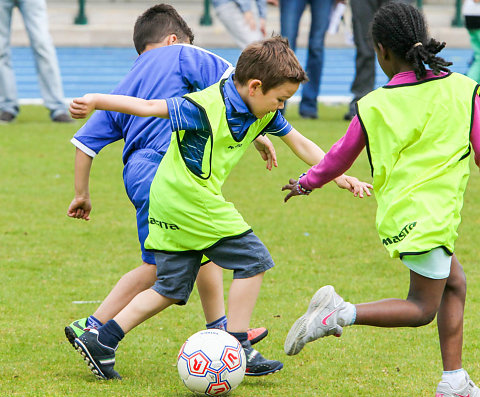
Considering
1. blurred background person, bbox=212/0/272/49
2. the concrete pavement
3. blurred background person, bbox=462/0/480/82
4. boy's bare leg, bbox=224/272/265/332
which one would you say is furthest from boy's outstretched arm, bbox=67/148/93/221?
the concrete pavement

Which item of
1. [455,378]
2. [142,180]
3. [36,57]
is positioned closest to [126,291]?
[142,180]

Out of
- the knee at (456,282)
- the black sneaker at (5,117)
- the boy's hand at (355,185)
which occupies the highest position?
the boy's hand at (355,185)

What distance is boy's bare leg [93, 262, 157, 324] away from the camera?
395 cm

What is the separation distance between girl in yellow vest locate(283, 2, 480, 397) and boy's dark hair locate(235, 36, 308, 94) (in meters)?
0.34

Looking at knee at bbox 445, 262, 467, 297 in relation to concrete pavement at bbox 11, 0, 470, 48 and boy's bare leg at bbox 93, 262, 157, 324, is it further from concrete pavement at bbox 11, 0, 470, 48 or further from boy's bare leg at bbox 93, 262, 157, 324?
concrete pavement at bbox 11, 0, 470, 48

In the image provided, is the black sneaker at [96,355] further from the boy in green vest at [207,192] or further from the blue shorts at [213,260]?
the blue shorts at [213,260]

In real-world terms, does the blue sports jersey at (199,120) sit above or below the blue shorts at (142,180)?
above

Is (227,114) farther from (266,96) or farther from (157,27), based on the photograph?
(157,27)

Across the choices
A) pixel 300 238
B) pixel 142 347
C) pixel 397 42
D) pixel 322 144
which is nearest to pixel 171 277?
pixel 142 347

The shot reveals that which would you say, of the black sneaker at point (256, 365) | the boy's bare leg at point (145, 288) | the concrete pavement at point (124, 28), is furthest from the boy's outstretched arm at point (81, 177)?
the concrete pavement at point (124, 28)

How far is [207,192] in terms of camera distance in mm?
3582

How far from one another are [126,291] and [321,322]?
101 centimetres

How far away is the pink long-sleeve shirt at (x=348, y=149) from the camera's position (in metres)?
3.31

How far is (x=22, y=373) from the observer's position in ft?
12.3
